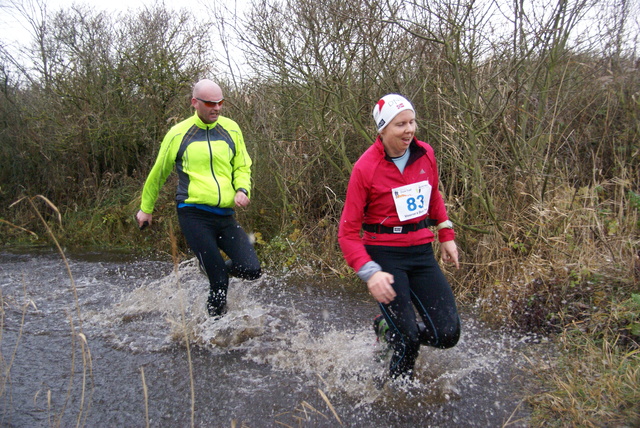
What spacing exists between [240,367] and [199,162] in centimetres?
173

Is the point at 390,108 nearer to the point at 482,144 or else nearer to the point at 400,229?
the point at 400,229

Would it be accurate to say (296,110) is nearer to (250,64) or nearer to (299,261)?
(250,64)

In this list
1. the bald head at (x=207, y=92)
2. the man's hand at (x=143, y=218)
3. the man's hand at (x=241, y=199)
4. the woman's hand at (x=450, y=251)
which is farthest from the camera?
the man's hand at (x=143, y=218)

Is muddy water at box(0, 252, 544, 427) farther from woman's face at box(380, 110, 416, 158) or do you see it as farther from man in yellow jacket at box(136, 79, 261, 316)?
woman's face at box(380, 110, 416, 158)

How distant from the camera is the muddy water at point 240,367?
342 cm

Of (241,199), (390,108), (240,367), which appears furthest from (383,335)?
(241,199)

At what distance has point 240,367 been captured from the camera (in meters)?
4.21

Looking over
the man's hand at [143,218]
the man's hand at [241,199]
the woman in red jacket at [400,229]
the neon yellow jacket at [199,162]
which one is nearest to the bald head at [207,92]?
the neon yellow jacket at [199,162]

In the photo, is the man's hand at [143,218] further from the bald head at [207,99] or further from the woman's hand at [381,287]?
the woman's hand at [381,287]

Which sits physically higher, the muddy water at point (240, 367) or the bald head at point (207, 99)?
the bald head at point (207, 99)

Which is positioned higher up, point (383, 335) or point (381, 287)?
point (381, 287)

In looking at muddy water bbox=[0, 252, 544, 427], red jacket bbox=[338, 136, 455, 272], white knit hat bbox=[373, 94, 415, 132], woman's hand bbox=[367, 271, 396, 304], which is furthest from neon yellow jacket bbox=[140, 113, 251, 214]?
woman's hand bbox=[367, 271, 396, 304]

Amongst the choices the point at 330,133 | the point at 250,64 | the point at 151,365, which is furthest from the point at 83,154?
the point at 151,365

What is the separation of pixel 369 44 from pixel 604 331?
12.9ft
